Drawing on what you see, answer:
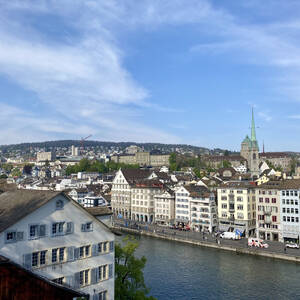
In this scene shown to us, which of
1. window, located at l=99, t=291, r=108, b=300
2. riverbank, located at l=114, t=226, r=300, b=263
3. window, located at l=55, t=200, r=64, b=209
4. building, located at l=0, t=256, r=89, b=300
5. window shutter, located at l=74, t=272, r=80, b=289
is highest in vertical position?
window, located at l=55, t=200, r=64, b=209

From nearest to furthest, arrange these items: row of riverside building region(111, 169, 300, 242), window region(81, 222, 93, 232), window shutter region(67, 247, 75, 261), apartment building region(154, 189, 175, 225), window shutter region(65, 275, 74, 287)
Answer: window shutter region(65, 275, 74, 287)
window shutter region(67, 247, 75, 261)
window region(81, 222, 93, 232)
row of riverside building region(111, 169, 300, 242)
apartment building region(154, 189, 175, 225)

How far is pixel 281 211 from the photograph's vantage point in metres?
60.6

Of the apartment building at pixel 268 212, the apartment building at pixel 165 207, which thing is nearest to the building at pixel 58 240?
the apartment building at pixel 268 212

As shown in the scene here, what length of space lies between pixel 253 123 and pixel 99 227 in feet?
523

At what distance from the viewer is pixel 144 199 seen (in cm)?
8850

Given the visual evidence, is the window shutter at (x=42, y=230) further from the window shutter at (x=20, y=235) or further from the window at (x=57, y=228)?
the window shutter at (x=20, y=235)

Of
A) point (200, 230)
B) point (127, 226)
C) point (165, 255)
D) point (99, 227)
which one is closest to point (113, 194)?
point (127, 226)

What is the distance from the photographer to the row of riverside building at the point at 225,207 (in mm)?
60062

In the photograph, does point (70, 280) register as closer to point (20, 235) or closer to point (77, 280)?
point (77, 280)

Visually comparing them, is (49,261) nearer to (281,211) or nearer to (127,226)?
(281,211)

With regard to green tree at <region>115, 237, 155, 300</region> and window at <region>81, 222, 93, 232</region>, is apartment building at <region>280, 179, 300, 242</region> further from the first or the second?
window at <region>81, 222, 93, 232</region>

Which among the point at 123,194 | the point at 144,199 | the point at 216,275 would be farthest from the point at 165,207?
the point at 216,275

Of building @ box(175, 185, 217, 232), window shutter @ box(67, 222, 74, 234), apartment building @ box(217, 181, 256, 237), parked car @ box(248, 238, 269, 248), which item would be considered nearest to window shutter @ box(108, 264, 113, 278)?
window shutter @ box(67, 222, 74, 234)

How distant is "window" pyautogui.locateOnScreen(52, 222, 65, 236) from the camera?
21000 millimetres
